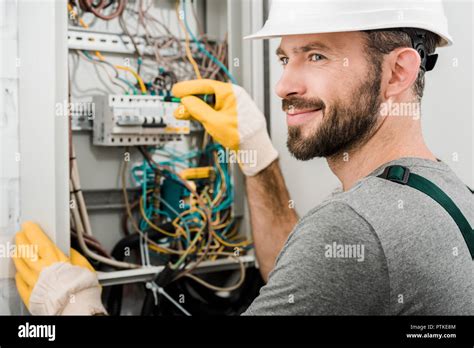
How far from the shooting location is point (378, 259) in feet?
2.69

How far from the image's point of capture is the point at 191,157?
164 centimetres

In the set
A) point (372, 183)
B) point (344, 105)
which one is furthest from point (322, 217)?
point (344, 105)

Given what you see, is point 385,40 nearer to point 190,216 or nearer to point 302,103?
point 302,103

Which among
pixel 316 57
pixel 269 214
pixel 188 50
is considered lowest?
pixel 269 214

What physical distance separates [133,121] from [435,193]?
811mm

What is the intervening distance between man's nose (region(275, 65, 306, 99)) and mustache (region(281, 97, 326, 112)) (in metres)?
0.01

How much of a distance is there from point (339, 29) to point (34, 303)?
866 millimetres

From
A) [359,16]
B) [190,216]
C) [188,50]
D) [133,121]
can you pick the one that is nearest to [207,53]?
[188,50]

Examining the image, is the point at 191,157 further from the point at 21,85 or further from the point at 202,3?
the point at 21,85

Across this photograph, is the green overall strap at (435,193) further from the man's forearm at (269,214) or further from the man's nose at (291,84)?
the man's forearm at (269,214)

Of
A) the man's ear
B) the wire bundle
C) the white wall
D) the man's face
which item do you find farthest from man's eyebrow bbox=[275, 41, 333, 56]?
the wire bundle

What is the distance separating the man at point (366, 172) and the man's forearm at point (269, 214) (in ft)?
1.09

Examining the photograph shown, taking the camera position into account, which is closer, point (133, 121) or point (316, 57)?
point (316, 57)

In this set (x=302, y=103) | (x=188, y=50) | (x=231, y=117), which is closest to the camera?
(x=302, y=103)
